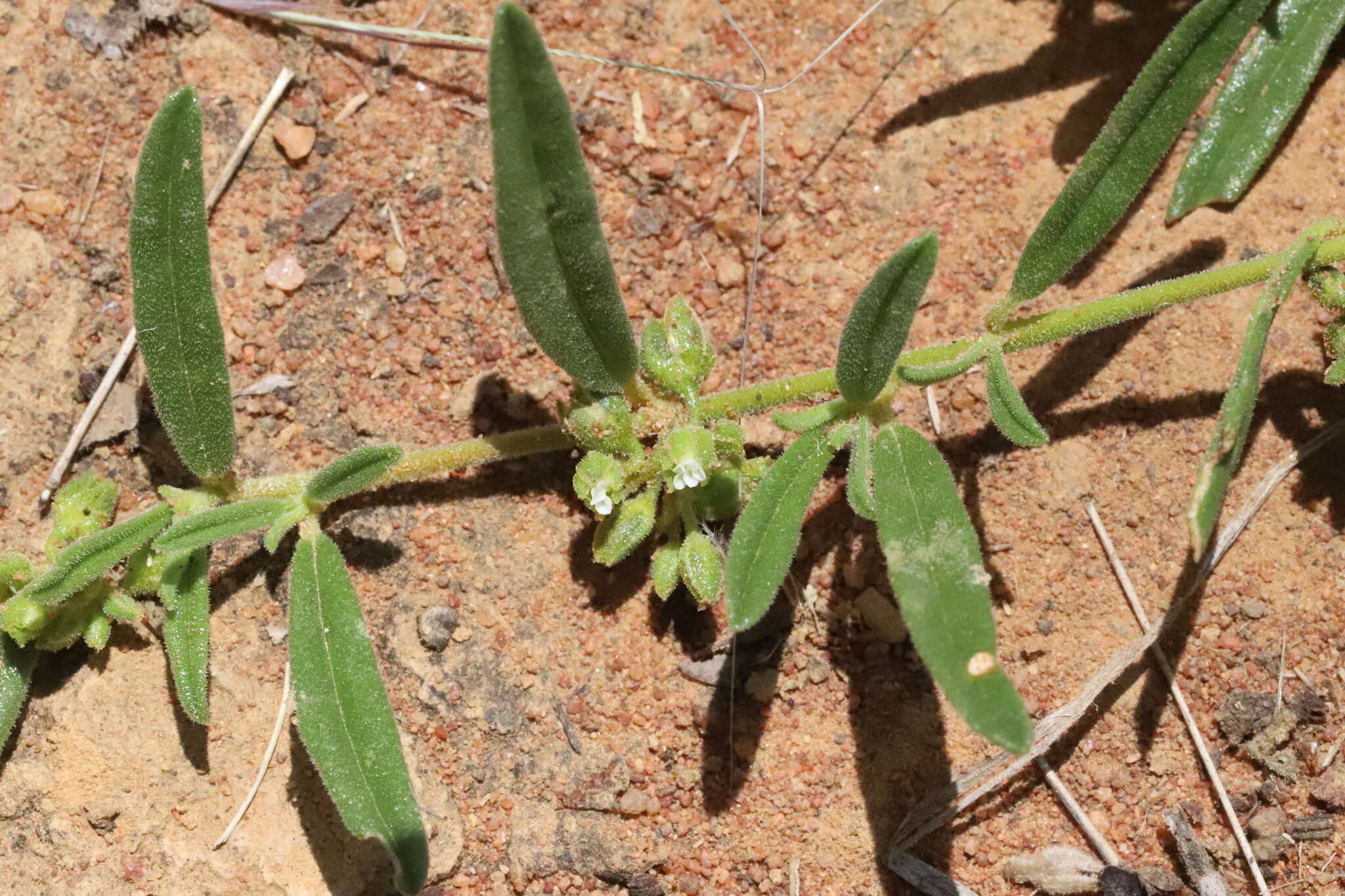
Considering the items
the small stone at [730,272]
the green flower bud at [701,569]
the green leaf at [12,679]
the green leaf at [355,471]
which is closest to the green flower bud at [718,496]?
the green flower bud at [701,569]

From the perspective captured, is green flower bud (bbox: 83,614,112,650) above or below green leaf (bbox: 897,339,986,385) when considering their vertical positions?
below

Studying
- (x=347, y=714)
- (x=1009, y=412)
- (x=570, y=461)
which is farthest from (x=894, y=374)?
(x=347, y=714)

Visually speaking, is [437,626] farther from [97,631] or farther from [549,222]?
[549,222]

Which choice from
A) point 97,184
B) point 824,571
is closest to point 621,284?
point 824,571

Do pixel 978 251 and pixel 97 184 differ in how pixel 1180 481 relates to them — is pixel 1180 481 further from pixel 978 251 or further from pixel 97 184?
pixel 97 184

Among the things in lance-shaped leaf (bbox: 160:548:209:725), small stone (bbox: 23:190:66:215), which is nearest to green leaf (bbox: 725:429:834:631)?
lance-shaped leaf (bbox: 160:548:209:725)

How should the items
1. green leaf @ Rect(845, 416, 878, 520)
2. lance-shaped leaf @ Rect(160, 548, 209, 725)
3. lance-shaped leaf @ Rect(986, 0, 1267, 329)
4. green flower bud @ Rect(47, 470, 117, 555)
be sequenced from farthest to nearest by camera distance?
1. green flower bud @ Rect(47, 470, 117, 555)
2. lance-shaped leaf @ Rect(160, 548, 209, 725)
3. lance-shaped leaf @ Rect(986, 0, 1267, 329)
4. green leaf @ Rect(845, 416, 878, 520)

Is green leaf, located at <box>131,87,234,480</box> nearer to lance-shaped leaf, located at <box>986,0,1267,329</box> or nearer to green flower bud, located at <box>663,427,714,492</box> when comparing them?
green flower bud, located at <box>663,427,714,492</box>
